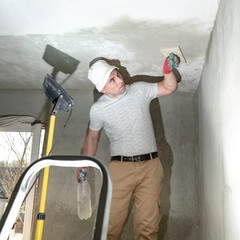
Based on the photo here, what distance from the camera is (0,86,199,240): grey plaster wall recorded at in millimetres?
3332

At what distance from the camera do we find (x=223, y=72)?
1700 millimetres

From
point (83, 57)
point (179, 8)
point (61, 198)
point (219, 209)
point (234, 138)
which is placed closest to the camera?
point (234, 138)

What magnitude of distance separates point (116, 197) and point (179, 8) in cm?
149

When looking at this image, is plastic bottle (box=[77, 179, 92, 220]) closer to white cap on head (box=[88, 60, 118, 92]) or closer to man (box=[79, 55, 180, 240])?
man (box=[79, 55, 180, 240])

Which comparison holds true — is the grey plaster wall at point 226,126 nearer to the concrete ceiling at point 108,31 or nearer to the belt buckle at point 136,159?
the concrete ceiling at point 108,31

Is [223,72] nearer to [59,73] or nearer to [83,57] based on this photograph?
[83,57]

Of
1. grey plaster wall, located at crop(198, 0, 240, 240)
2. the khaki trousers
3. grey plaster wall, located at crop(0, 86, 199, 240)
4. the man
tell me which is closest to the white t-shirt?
the man

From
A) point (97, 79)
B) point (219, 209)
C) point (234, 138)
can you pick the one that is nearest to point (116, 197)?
point (219, 209)

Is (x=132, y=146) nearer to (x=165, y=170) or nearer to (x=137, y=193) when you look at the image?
(x=137, y=193)

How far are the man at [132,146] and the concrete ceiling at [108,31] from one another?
270mm

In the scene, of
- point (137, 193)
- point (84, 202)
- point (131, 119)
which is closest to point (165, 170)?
point (137, 193)

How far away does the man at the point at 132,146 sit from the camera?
2.23 m

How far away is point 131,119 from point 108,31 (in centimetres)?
73

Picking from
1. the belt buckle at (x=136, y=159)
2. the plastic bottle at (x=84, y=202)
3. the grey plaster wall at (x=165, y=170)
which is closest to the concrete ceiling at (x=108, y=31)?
the grey plaster wall at (x=165, y=170)
